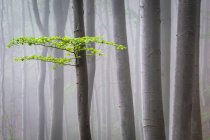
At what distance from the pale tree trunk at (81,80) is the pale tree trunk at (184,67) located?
151cm

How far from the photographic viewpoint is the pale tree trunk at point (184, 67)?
4754mm

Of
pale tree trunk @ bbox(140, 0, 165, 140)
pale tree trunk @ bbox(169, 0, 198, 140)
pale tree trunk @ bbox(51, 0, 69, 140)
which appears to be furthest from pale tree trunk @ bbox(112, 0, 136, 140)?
pale tree trunk @ bbox(51, 0, 69, 140)

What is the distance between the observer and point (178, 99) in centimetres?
484

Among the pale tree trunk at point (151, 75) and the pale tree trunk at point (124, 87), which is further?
the pale tree trunk at point (124, 87)

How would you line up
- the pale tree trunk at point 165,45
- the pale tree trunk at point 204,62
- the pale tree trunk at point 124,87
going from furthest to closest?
the pale tree trunk at point 204,62
the pale tree trunk at point 165,45
the pale tree trunk at point 124,87

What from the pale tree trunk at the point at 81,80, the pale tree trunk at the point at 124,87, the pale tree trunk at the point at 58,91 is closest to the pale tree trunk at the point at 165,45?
the pale tree trunk at the point at 124,87

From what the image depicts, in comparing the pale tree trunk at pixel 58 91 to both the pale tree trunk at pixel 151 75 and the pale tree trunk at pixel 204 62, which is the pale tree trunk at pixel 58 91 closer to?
the pale tree trunk at pixel 151 75

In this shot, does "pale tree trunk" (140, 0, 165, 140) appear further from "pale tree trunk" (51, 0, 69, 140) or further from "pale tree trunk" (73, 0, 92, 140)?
"pale tree trunk" (51, 0, 69, 140)

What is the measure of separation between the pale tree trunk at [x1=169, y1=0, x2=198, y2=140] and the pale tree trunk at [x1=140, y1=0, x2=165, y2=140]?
280 mm

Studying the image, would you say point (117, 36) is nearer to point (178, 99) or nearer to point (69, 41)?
point (178, 99)

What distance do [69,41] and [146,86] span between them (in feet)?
6.07

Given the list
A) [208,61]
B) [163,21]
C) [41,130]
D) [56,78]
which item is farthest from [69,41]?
[208,61]

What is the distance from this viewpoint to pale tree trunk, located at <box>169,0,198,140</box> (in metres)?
4.75

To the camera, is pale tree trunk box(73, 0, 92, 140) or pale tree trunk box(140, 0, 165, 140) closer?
pale tree trunk box(73, 0, 92, 140)
